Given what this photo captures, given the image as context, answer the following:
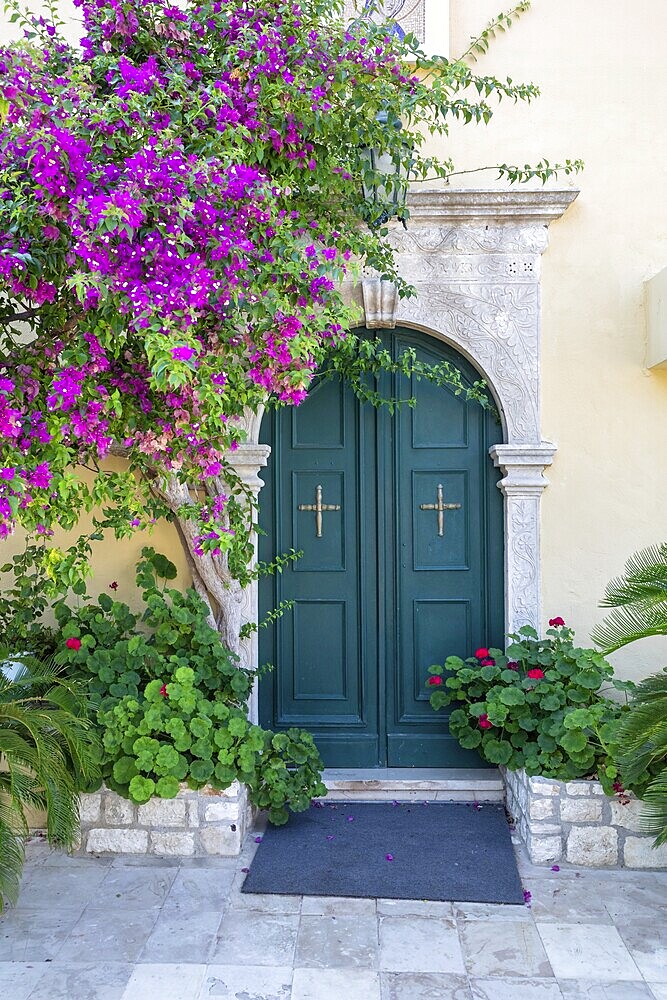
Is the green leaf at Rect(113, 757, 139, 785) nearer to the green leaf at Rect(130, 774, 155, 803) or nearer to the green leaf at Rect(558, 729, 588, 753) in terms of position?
the green leaf at Rect(130, 774, 155, 803)

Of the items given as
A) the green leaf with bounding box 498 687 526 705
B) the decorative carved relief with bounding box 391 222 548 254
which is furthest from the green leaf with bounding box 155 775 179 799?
the decorative carved relief with bounding box 391 222 548 254

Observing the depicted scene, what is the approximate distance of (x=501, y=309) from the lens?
14.4 ft

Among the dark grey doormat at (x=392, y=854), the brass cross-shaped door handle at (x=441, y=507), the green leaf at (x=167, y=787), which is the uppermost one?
the brass cross-shaped door handle at (x=441, y=507)

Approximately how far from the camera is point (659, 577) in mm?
3393

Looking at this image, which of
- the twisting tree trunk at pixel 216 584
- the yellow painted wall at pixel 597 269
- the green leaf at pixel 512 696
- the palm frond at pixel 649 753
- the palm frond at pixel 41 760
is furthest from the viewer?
the yellow painted wall at pixel 597 269

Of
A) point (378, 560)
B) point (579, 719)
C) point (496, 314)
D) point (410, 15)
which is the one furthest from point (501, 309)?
point (579, 719)

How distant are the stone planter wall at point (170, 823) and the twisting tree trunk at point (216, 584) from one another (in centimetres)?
77

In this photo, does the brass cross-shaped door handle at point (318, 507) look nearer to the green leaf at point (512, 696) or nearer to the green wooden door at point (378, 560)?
the green wooden door at point (378, 560)

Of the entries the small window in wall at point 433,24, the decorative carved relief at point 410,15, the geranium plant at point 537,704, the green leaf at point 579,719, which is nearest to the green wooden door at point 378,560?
the geranium plant at point 537,704

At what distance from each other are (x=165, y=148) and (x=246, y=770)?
2480 millimetres

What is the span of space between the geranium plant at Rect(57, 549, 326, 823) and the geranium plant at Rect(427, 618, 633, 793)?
2.65 feet

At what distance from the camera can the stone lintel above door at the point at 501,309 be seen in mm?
4328

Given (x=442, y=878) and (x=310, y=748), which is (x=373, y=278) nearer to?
(x=310, y=748)

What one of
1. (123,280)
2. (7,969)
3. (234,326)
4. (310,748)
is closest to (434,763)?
(310,748)
